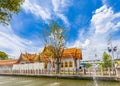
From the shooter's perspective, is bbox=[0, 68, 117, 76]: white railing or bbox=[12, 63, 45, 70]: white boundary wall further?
bbox=[12, 63, 45, 70]: white boundary wall

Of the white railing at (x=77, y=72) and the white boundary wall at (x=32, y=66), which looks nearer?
the white railing at (x=77, y=72)

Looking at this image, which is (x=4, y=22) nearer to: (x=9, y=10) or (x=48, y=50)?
(x=9, y=10)

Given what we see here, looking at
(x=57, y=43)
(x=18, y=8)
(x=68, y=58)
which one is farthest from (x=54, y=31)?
(x=18, y=8)

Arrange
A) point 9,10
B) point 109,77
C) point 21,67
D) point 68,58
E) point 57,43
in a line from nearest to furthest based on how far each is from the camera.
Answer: point 9,10 < point 109,77 < point 57,43 < point 68,58 < point 21,67

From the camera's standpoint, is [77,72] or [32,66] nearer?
[77,72]

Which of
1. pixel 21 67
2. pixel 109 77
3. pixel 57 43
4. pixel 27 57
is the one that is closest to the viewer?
pixel 109 77

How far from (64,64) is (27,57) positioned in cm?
1385

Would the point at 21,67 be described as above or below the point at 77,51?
below

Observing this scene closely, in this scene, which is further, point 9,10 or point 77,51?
point 77,51

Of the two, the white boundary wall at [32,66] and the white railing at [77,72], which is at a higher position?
the white boundary wall at [32,66]

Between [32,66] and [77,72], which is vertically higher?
[32,66]

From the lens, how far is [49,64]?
140 feet

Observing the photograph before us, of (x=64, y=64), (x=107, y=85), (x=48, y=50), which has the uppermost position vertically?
(x=48, y=50)

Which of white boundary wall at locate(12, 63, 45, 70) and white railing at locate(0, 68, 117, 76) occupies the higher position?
white boundary wall at locate(12, 63, 45, 70)
